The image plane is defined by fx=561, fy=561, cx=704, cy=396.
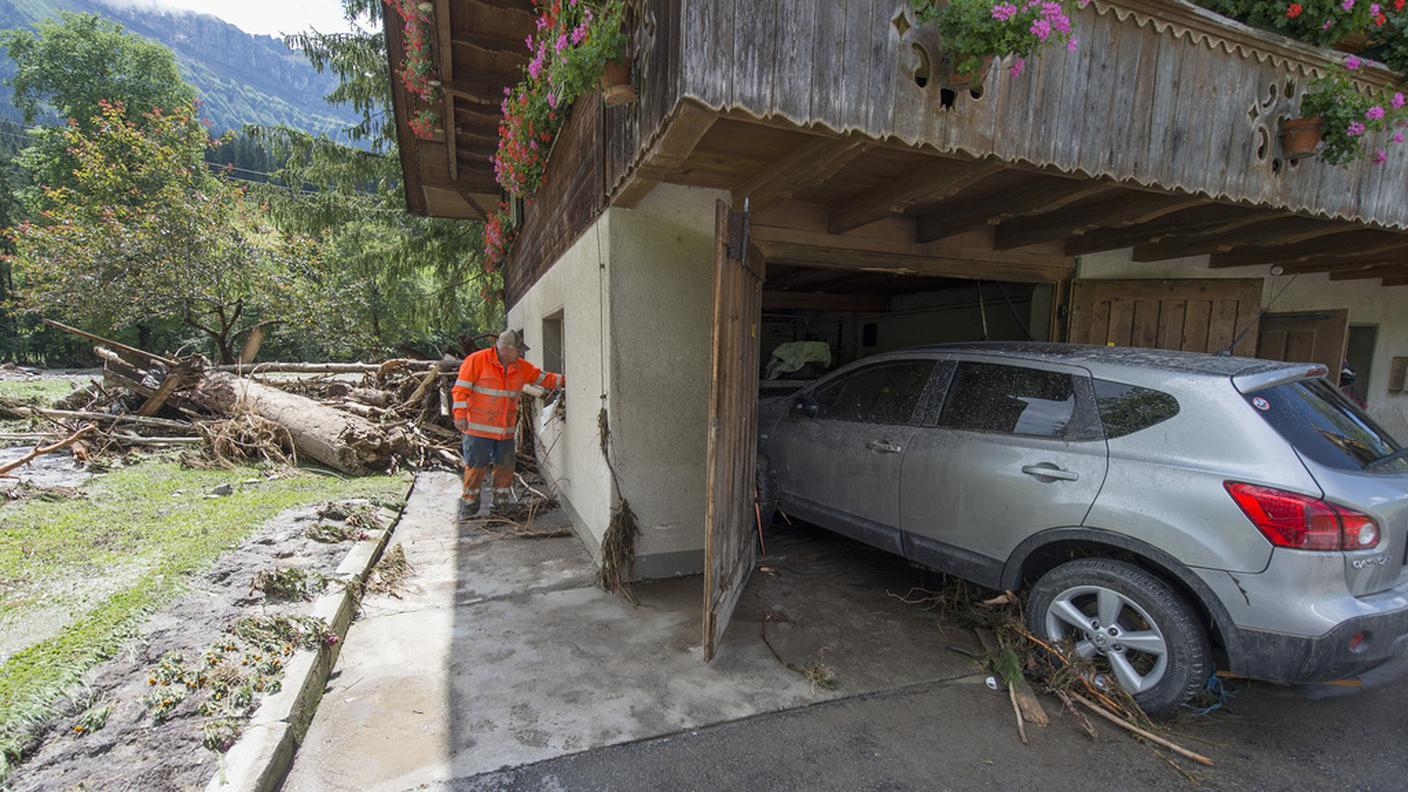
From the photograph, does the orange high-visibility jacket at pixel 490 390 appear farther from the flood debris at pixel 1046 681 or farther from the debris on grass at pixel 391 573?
the flood debris at pixel 1046 681

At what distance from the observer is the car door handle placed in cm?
293

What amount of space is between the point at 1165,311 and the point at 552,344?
6585 millimetres

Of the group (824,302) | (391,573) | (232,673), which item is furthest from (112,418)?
(824,302)

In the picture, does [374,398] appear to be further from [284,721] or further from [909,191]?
[909,191]

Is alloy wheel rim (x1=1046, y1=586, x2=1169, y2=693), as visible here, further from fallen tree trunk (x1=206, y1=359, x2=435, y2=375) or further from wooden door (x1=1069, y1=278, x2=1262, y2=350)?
fallen tree trunk (x1=206, y1=359, x2=435, y2=375)

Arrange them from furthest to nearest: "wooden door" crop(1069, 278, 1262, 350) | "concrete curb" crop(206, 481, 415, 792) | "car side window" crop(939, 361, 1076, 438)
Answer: "wooden door" crop(1069, 278, 1262, 350) < "car side window" crop(939, 361, 1076, 438) < "concrete curb" crop(206, 481, 415, 792)

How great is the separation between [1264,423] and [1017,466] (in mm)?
1022

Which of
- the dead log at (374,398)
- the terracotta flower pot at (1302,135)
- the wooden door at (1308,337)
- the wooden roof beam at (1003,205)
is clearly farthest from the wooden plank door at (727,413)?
the dead log at (374,398)

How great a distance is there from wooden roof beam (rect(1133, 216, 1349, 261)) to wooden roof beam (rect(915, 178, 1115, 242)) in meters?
1.97

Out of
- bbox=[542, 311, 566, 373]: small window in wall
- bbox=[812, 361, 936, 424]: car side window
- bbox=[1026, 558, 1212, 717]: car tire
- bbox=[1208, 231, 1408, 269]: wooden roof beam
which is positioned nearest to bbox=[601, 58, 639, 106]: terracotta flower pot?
bbox=[812, 361, 936, 424]: car side window

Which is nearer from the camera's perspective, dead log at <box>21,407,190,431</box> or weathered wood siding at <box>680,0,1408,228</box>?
weathered wood siding at <box>680,0,1408,228</box>

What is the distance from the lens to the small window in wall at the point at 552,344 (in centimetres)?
685

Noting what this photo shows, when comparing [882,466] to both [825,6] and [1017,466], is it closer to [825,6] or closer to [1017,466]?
[1017,466]

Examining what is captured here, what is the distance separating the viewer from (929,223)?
475cm
